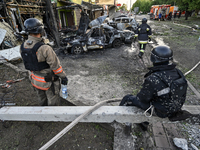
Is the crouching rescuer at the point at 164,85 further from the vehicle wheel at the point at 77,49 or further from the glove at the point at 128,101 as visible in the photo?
the vehicle wheel at the point at 77,49

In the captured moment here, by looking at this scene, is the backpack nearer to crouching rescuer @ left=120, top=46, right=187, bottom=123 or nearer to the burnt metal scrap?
crouching rescuer @ left=120, top=46, right=187, bottom=123

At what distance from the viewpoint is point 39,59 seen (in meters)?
A: 2.24

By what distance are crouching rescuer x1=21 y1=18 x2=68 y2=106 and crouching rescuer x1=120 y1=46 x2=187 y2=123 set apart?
1.73 m

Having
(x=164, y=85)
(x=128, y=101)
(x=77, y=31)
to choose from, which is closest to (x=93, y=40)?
(x=77, y=31)

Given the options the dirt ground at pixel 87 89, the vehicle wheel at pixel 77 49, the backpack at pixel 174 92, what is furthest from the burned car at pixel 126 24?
the backpack at pixel 174 92

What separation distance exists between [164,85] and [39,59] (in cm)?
218

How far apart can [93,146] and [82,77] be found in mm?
3078

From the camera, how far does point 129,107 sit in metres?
2.42

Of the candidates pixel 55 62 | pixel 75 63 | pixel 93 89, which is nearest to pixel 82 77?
pixel 93 89

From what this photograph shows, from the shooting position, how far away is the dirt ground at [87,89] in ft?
7.70

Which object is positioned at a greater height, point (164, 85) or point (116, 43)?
point (164, 85)

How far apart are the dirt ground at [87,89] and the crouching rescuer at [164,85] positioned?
1199mm

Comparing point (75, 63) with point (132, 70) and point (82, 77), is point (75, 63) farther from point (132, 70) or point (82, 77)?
point (132, 70)

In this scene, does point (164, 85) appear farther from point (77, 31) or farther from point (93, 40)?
point (77, 31)
